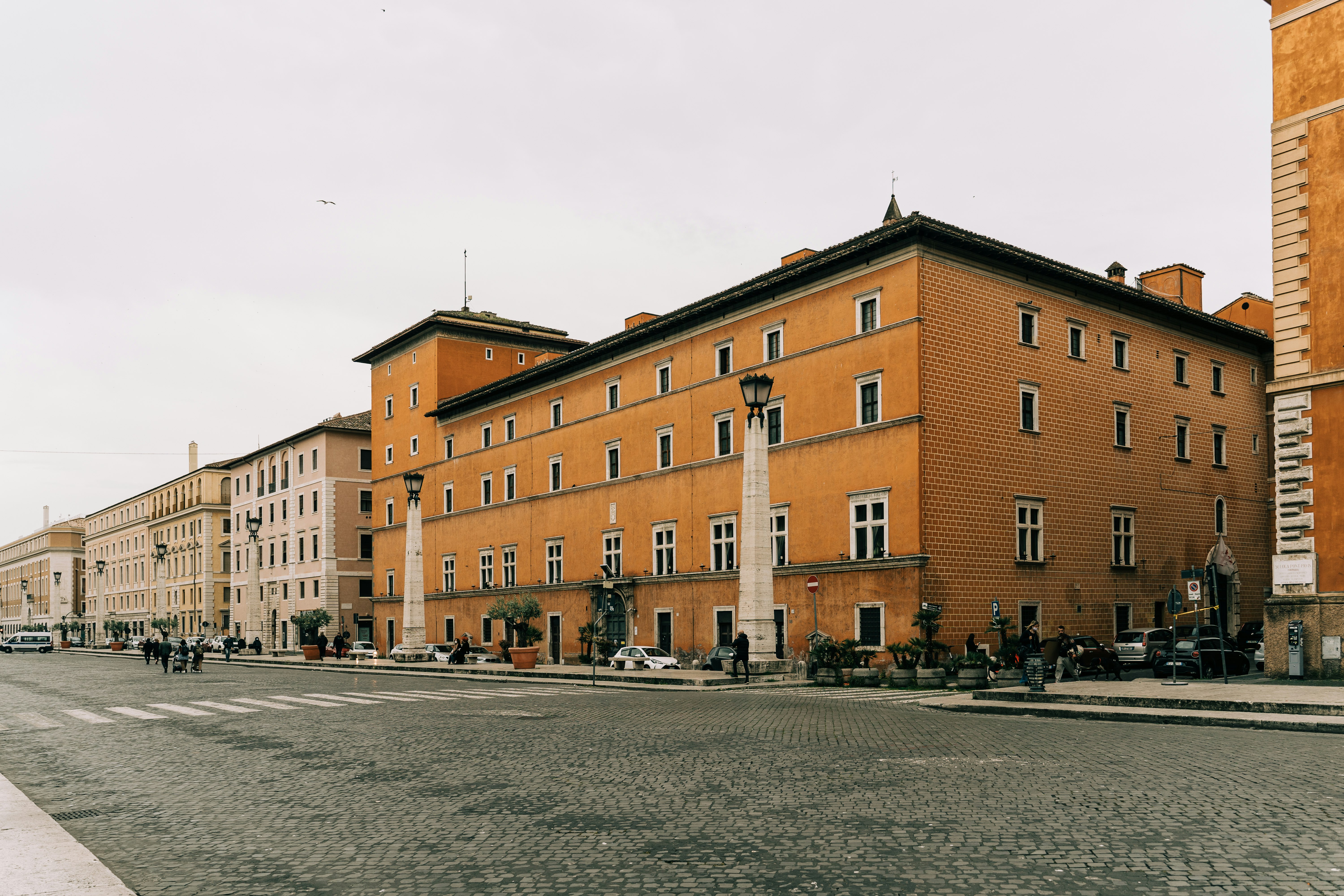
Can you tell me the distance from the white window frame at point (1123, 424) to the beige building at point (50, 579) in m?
142

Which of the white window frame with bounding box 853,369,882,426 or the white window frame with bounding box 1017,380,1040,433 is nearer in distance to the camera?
the white window frame with bounding box 853,369,882,426

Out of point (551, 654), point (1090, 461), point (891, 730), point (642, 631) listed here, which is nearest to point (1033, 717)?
point (891, 730)

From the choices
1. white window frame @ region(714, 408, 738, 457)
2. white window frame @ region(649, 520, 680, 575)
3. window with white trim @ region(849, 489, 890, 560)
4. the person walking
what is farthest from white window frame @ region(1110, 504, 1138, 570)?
white window frame @ region(649, 520, 680, 575)

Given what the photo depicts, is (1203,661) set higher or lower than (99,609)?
higher

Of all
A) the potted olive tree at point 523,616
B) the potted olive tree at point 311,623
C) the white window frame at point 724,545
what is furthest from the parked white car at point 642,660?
A: the potted olive tree at point 311,623

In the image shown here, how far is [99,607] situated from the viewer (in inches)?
4606

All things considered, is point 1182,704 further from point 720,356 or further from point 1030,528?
point 720,356

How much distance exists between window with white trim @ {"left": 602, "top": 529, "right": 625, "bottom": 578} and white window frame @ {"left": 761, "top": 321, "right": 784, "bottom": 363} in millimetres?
11539

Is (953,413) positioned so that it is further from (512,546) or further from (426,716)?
(512,546)

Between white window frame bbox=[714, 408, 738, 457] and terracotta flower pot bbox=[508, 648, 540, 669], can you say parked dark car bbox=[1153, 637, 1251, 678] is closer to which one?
white window frame bbox=[714, 408, 738, 457]

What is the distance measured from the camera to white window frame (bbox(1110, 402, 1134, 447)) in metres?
40.8

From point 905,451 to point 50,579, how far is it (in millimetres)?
153566

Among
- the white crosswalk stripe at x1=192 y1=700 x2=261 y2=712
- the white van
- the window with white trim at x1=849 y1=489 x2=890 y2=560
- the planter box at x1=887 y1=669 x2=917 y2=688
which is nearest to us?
the white crosswalk stripe at x1=192 y1=700 x2=261 y2=712

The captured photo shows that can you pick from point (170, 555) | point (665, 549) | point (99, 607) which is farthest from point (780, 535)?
point (99, 607)
